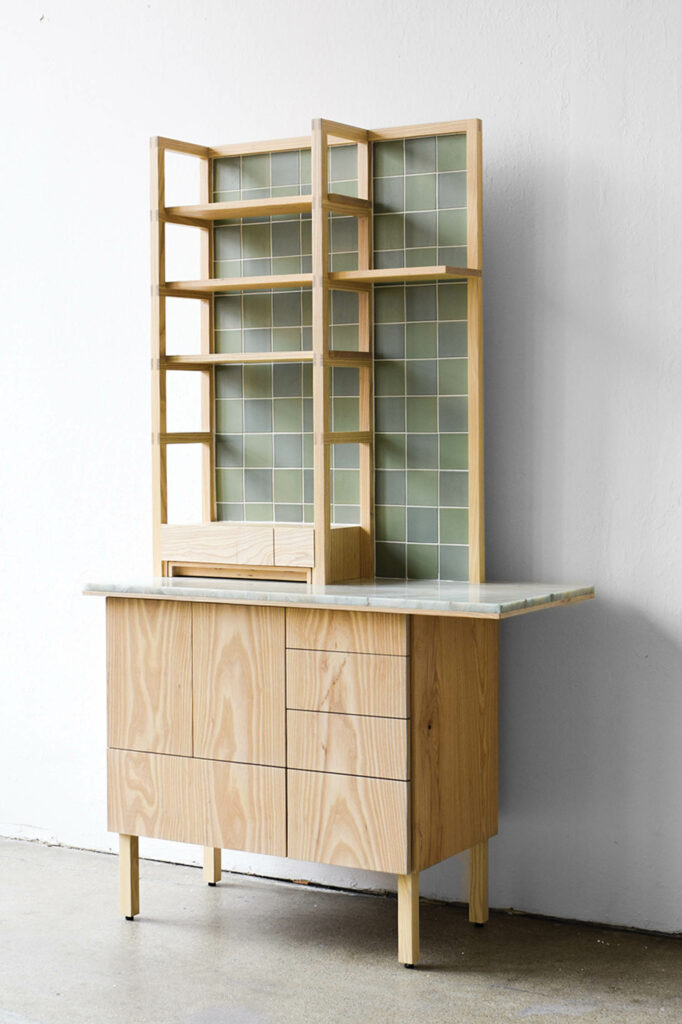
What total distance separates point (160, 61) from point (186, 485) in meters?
1.32

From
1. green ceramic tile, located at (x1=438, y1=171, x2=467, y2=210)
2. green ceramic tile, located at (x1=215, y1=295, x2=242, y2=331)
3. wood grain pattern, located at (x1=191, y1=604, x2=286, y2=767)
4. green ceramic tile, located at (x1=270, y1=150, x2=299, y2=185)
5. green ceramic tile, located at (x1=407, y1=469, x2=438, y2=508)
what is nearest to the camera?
wood grain pattern, located at (x1=191, y1=604, x2=286, y2=767)

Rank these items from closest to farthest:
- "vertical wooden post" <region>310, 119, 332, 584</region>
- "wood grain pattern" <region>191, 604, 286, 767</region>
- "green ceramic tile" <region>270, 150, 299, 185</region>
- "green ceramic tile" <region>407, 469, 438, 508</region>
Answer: "wood grain pattern" <region>191, 604, 286, 767</region> → "vertical wooden post" <region>310, 119, 332, 584</region> → "green ceramic tile" <region>407, 469, 438, 508</region> → "green ceramic tile" <region>270, 150, 299, 185</region>

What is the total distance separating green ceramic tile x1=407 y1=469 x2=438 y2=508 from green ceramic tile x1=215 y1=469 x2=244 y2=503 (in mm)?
539

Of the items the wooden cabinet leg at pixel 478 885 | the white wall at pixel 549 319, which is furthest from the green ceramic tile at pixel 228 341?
the wooden cabinet leg at pixel 478 885

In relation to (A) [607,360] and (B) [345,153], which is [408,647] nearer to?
(A) [607,360]

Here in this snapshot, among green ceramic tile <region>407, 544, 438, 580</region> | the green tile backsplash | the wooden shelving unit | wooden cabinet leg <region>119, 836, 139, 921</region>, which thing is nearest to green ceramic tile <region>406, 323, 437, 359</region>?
the green tile backsplash

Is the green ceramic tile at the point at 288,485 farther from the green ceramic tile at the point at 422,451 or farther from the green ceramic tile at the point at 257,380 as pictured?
the green ceramic tile at the point at 422,451

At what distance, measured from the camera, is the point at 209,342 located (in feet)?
13.0

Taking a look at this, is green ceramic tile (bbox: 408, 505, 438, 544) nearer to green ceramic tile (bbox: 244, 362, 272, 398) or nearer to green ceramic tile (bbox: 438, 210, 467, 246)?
green ceramic tile (bbox: 244, 362, 272, 398)

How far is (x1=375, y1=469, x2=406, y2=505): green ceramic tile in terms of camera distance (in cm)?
373

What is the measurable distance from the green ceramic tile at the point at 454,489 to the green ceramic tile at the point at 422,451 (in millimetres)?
49

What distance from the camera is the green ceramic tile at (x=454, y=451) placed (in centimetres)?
363

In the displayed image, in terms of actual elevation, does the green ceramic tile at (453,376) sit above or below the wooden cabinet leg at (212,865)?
above

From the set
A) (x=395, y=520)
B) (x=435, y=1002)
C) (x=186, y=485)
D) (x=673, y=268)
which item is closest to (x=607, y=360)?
(x=673, y=268)
